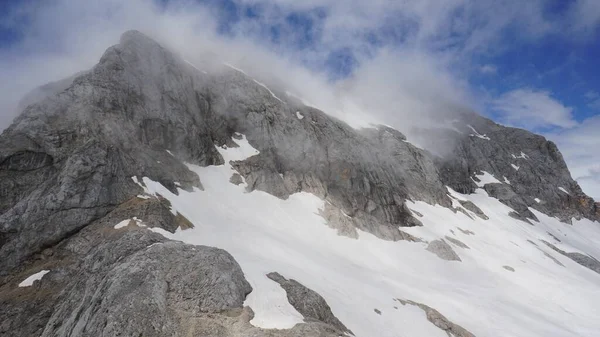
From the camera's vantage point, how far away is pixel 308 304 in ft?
78.6

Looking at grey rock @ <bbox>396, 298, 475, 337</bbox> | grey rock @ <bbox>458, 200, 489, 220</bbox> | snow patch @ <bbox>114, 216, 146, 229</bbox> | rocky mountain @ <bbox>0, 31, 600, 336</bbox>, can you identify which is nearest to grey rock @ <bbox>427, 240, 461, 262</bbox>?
rocky mountain @ <bbox>0, 31, 600, 336</bbox>

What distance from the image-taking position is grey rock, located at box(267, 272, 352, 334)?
23.2 meters

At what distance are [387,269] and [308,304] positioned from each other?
31.6 meters

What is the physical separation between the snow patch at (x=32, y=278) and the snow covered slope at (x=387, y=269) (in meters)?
9.46

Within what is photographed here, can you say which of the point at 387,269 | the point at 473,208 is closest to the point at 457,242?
the point at 387,269

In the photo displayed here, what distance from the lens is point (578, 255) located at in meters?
86.1

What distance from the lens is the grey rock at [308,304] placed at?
23219mm

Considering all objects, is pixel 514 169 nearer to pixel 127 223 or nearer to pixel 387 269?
pixel 387 269

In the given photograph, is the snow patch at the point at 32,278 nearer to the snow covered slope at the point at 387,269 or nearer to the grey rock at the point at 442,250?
the snow covered slope at the point at 387,269

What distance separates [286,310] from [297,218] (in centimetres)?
3432

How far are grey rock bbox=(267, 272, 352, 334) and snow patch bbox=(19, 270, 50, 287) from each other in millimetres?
17309

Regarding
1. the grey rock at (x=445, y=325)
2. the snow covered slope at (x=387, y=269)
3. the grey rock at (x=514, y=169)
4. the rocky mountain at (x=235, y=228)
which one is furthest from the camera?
the grey rock at (x=514, y=169)

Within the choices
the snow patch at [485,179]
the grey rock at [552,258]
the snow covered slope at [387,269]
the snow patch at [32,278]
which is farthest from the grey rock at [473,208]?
the snow patch at [32,278]

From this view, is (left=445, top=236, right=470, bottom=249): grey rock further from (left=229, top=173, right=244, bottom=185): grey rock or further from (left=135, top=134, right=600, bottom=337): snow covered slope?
(left=229, top=173, right=244, bottom=185): grey rock
